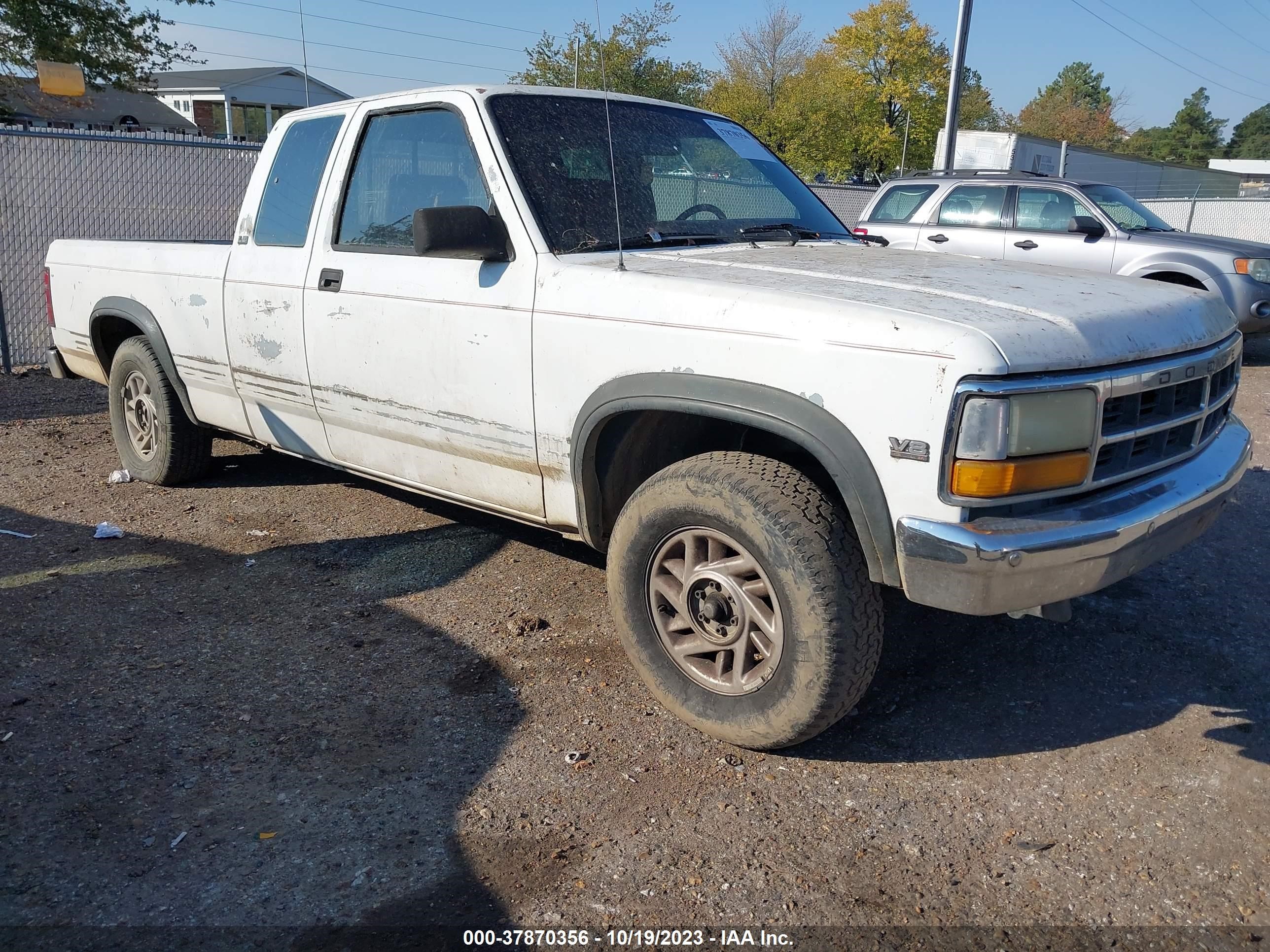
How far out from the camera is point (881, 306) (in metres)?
2.71

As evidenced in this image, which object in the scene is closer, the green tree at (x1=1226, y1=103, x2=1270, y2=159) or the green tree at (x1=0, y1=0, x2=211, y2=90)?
the green tree at (x1=0, y1=0, x2=211, y2=90)

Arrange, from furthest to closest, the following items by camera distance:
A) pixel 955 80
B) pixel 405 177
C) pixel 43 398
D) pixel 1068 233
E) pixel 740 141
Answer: pixel 955 80, pixel 1068 233, pixel 43 398, pixel 740 141, pixel 405 177

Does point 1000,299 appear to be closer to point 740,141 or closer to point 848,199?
point 740,141

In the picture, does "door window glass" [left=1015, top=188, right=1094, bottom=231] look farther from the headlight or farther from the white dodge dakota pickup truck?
the white dodge dakota pickup truck

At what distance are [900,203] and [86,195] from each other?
8.64 metres

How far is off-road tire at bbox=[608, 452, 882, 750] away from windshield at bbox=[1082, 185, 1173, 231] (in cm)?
932

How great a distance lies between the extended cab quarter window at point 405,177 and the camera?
385 centimetres

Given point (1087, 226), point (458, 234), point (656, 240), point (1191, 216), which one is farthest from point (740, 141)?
point (1191, 216)

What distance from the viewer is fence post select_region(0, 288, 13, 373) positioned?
889 centimetres

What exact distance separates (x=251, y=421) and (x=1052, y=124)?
240 ft

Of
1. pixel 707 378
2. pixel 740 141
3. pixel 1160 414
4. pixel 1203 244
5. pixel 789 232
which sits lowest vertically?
pixel 1203 244

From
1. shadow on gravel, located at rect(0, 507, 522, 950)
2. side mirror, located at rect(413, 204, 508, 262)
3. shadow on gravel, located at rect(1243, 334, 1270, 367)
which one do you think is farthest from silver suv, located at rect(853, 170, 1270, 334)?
shadow on gravel, located at rect(0, 507, 522, 950)

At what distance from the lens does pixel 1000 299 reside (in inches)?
113

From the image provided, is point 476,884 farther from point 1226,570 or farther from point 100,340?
point 100,340
